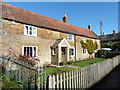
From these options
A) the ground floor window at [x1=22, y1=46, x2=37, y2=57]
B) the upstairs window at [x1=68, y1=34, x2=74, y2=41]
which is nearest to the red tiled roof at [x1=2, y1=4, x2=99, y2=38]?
the upstairs window at [x1=68, y1=34, x2=74, y2=41]

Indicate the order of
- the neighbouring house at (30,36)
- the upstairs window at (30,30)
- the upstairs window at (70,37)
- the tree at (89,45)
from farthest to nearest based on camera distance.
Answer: the tree at (89,45) → the upstairs window at (70,37) → the upstairs window at (30,30) → the neighbouring house at (30,36)

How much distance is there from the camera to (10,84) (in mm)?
4445

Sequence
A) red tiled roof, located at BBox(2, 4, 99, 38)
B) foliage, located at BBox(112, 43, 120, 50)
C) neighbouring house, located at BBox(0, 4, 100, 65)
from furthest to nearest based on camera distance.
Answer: foliage, located at BBox(112, 43, 120, 50) → red tiled roof, located at BBox(2, 4, 99, 38) → neighbouring house, located at BBox(0, 4, 100, 65)

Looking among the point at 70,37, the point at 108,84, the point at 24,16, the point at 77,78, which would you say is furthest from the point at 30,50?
the point at 108,84

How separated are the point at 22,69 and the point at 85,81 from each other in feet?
13.7

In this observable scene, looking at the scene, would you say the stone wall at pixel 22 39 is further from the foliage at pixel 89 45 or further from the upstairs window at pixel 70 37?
the foliage at pixel 89 45

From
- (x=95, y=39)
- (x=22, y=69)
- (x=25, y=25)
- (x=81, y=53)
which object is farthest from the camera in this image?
(x=95, y=39)

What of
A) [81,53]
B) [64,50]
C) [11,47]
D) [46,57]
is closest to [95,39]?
[81,53]

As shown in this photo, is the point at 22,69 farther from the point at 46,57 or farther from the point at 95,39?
the point at 95,39

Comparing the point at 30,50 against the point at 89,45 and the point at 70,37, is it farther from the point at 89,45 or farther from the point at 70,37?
the point at 89,45

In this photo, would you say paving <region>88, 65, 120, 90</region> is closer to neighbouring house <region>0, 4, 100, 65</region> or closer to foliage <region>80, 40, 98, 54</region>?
neighbouring house <region>0, 4, 100, 65</region>

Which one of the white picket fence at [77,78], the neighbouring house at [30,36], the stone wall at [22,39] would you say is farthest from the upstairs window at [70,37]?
the white picket fence at [77,78]

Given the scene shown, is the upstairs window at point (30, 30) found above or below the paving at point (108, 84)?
Answer: above

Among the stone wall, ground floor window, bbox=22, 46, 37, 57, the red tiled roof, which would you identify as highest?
the red tiled roof
